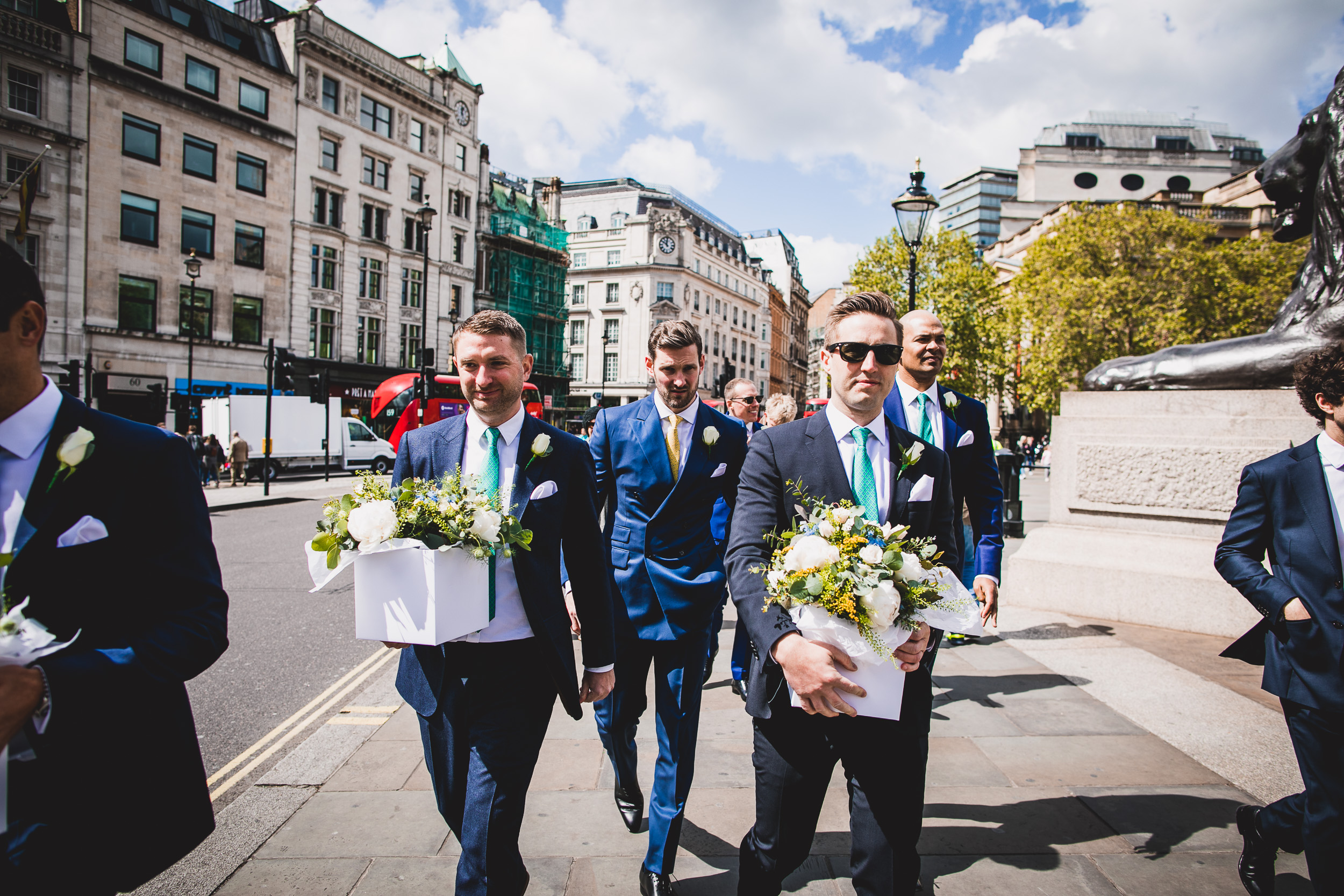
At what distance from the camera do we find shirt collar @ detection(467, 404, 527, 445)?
2633 mm

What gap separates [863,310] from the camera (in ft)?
7.80

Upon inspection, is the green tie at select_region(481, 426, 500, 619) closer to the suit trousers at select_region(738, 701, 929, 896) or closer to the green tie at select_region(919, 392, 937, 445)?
the suit trousers at select_region(738, 701, 929, 896)

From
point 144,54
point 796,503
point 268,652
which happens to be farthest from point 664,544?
point 144,54

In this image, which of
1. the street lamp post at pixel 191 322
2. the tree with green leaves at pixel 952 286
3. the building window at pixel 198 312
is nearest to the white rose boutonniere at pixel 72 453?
the street lamp post at pixel 191 322

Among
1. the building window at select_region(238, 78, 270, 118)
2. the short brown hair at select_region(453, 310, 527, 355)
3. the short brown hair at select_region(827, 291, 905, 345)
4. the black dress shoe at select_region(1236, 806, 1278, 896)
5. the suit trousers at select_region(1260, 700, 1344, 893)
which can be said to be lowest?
the black dress shoe at select_region(1236, 806, 1278, 896)

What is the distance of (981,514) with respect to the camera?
3.58m

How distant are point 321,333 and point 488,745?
118 ft

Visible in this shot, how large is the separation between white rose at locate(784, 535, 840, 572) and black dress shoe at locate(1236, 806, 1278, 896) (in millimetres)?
2278

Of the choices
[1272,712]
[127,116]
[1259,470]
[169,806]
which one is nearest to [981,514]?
[1259,470]

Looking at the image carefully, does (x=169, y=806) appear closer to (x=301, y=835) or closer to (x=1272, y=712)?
(x=301, y=835)

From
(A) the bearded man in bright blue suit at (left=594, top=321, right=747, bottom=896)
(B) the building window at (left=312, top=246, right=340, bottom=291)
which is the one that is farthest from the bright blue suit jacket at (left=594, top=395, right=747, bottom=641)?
(B) the building window at (left=312, top=246, right=340, bottom=291)

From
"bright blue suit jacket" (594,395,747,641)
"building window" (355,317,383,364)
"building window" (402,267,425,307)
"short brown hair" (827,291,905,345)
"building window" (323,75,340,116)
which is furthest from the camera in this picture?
"building window" (402,267,425,307)

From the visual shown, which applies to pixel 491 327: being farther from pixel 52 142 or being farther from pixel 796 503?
pixel 52 142

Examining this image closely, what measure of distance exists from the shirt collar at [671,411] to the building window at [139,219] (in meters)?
32.2
